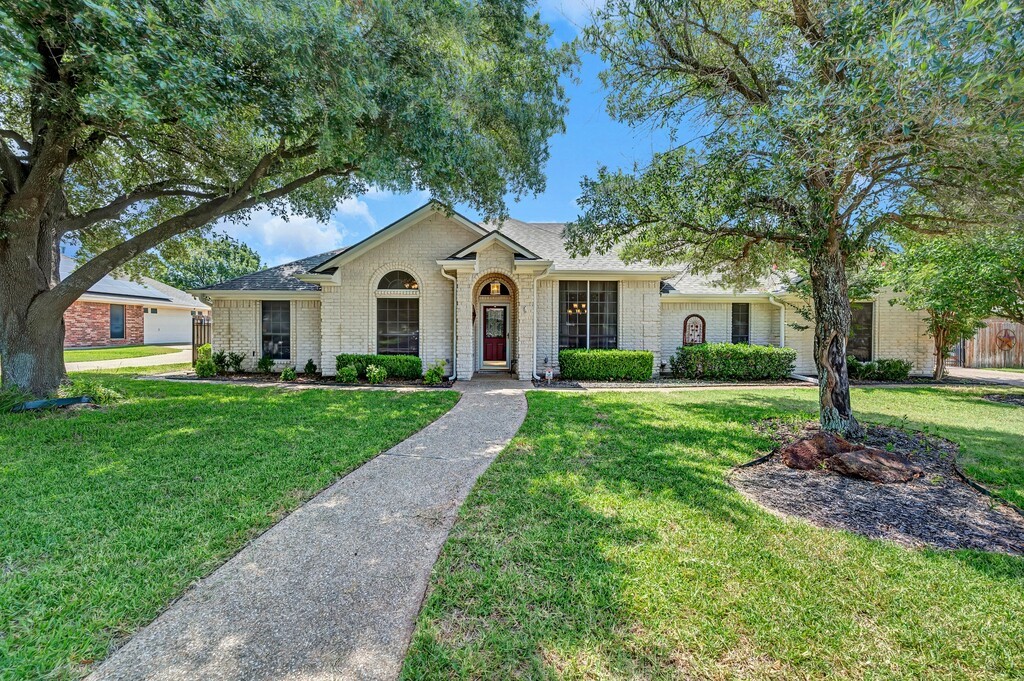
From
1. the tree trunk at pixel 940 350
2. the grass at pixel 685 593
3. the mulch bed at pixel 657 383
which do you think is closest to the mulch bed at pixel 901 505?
the grass at pixel 685 593

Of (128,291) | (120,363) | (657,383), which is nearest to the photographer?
(657,383)

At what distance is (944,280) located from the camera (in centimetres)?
952

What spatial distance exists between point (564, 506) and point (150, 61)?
700 cm

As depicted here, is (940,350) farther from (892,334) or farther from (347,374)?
(347,374)

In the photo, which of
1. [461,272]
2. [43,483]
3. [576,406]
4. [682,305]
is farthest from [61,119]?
[682,305]

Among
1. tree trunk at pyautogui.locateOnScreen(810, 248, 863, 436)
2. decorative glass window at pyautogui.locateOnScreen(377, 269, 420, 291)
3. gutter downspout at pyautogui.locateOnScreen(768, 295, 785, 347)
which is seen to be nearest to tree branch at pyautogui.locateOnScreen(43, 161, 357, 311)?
decorative glass window at pyautogui.locateOnScreen(377, 269, 420, 291)

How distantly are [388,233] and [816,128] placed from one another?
11.0 meters

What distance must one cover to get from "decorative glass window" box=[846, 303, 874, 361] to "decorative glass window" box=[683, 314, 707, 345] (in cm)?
517

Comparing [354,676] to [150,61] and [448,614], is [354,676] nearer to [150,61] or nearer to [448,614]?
[448,614]

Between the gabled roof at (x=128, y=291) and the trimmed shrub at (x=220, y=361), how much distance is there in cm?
1033

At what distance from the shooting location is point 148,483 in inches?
Result: 167

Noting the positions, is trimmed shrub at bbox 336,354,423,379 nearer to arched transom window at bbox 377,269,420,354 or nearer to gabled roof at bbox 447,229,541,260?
arched transom window at bbox 377,269,420,354

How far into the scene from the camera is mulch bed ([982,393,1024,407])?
9266 millimetres

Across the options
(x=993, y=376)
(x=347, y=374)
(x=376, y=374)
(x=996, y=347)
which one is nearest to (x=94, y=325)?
(x=347, y=374)
